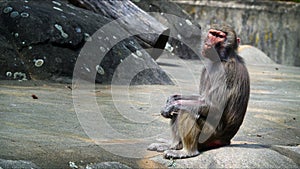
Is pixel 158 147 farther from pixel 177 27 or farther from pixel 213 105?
pixel 177 27

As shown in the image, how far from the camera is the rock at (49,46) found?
8.45 meters

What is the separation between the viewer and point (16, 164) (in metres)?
4.02

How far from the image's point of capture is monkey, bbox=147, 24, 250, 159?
4656mm

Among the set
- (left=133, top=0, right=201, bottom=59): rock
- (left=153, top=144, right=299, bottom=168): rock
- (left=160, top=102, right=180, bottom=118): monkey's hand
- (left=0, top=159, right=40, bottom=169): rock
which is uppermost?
(left=160, top=102, right=180, bottom=118): monkey's hand

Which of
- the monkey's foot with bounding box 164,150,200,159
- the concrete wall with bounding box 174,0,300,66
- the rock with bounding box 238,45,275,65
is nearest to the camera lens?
the monkey's foot with bounding box 164,150,200,159

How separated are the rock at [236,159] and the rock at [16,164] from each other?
1.02 metres

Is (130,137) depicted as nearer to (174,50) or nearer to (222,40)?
(222,40)

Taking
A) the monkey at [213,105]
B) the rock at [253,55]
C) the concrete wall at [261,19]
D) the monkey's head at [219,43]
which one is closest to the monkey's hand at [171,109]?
the monkey at [213,105]

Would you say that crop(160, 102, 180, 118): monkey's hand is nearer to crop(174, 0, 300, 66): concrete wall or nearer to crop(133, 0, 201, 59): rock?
crop(133, 0, 201, 59): rock

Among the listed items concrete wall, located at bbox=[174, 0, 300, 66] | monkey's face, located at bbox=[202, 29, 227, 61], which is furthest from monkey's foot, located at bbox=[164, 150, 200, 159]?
concrete wall, located at bbox=[174, 0, 300, 66]

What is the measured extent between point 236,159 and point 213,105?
47 cm

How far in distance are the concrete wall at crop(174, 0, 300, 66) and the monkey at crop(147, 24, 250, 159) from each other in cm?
1296

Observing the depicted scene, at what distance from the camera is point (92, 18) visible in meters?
9.58

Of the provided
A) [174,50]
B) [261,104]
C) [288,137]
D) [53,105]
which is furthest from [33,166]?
[174,50]
